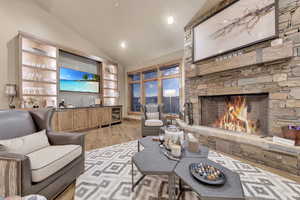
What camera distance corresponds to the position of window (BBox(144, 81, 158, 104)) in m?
5.22

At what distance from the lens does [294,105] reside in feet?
5.25

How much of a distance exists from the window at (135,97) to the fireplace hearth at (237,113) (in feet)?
11.7

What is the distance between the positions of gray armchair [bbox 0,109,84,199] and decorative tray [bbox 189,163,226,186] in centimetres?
133

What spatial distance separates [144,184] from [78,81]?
4.17m

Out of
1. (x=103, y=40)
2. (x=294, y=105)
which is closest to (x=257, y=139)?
(x=294, y=105)

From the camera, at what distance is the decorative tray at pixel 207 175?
0.83 metres

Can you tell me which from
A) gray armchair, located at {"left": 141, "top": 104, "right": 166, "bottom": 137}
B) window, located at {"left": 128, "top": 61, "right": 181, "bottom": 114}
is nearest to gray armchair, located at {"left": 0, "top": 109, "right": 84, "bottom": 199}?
gray armchair, located at {"left": 141, "top": 104, "right": 166, "bottom": 137}

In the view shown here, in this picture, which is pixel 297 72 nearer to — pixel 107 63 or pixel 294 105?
pixel 294 105

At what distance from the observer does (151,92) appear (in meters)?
5.39

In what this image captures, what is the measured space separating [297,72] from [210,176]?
1976mm

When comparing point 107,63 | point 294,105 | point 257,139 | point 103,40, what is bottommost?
point 257,139

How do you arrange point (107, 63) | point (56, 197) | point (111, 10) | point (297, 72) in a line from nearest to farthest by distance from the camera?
point (56, 197), point (297, 72), point (111, 10), point (107, 63)

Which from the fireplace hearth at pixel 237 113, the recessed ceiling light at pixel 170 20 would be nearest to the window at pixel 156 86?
the fireplace hearth at pixel 237 113

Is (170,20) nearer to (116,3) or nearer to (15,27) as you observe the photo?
(116,3)
